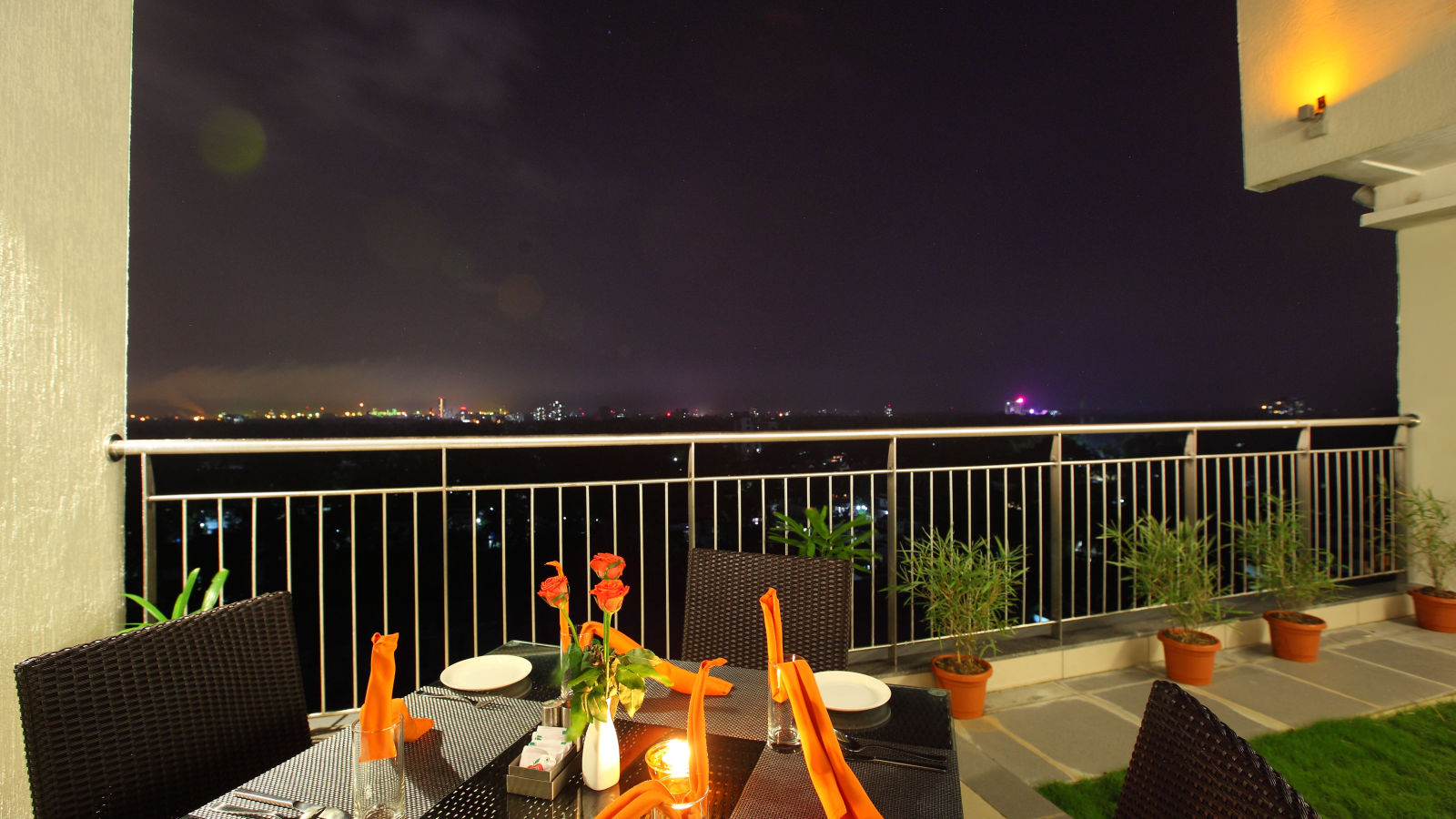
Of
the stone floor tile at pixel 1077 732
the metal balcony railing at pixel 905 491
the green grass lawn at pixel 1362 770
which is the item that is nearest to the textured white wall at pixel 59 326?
the metal balcony railing at pixel 905 491

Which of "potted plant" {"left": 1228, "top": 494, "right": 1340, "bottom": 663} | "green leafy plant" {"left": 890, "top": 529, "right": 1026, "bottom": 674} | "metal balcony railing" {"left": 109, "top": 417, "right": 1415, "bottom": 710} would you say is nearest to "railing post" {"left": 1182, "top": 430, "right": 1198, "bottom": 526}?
"metal balcony railing" {"left": 109, "top": 417, "right": 1415, "bottom": 710}

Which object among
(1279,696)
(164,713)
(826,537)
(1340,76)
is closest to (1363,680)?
(1279,696)

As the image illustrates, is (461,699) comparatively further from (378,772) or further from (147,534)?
(147,534)

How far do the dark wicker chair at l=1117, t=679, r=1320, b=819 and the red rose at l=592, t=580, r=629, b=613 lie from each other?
28.6 inches

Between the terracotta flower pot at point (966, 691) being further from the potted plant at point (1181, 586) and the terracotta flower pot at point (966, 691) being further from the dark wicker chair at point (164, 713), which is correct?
the dark wicker chair at point (164, 713)

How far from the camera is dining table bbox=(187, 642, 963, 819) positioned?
3.26ft

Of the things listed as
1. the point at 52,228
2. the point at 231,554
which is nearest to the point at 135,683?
the point at 52,228

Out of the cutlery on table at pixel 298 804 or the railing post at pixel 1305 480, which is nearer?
the cutlery on table at pixel 298 804

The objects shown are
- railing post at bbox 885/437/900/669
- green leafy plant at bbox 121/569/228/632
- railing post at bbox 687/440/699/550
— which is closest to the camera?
green leafy plant at bbox 121/569/228/632

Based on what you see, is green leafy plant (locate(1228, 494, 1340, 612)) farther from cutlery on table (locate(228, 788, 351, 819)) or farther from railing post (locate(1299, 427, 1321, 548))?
cutlery on table (locate(228, 788, 351, 819))

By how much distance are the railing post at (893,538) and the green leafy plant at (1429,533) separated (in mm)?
3488

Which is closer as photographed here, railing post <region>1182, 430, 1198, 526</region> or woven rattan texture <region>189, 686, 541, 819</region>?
woven rattan texture <region>189, 686, 541, 819</region>

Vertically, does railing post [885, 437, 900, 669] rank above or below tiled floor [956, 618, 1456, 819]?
above

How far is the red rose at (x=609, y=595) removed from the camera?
0.96m
